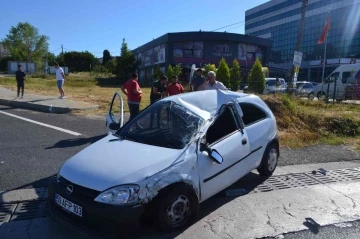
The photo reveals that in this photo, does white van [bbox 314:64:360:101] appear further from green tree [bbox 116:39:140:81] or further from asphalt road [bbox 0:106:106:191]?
green tree [bbox 116:39:140:81]

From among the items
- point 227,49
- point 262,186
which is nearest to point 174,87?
point 262,186

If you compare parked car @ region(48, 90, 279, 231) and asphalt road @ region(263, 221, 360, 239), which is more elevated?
parked car @ region(48, 90, 279, 231)

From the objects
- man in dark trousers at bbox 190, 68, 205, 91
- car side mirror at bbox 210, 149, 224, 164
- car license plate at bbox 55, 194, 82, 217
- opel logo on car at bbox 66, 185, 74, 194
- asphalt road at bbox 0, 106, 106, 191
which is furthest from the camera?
man in dark trousers at bbox 190, 68, 205, 91

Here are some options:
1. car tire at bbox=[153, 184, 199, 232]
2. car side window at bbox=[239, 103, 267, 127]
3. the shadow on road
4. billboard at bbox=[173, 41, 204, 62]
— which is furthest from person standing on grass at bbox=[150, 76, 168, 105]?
billboard at bbox=[173, 41, 204, 62]

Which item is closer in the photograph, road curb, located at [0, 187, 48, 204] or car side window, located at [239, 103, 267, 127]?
road curb, located at [0, 187, 48, 204]

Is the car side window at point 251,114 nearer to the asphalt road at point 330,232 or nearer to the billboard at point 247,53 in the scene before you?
the asphalt road at point 330,232

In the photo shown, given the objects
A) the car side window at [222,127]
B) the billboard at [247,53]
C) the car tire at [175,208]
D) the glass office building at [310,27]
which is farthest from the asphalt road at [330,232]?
the glass office building at [310,27]

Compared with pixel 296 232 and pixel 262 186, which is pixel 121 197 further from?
pixel 262 186

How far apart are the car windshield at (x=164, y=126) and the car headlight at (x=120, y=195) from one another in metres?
0.84

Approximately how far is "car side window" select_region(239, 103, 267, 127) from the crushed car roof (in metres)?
0.32

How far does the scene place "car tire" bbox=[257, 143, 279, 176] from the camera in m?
5.28

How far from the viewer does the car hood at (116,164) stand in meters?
3.21

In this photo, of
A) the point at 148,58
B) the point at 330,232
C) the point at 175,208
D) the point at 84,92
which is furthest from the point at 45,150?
the point at 148,58

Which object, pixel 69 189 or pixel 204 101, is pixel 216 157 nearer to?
pixel 204 101
